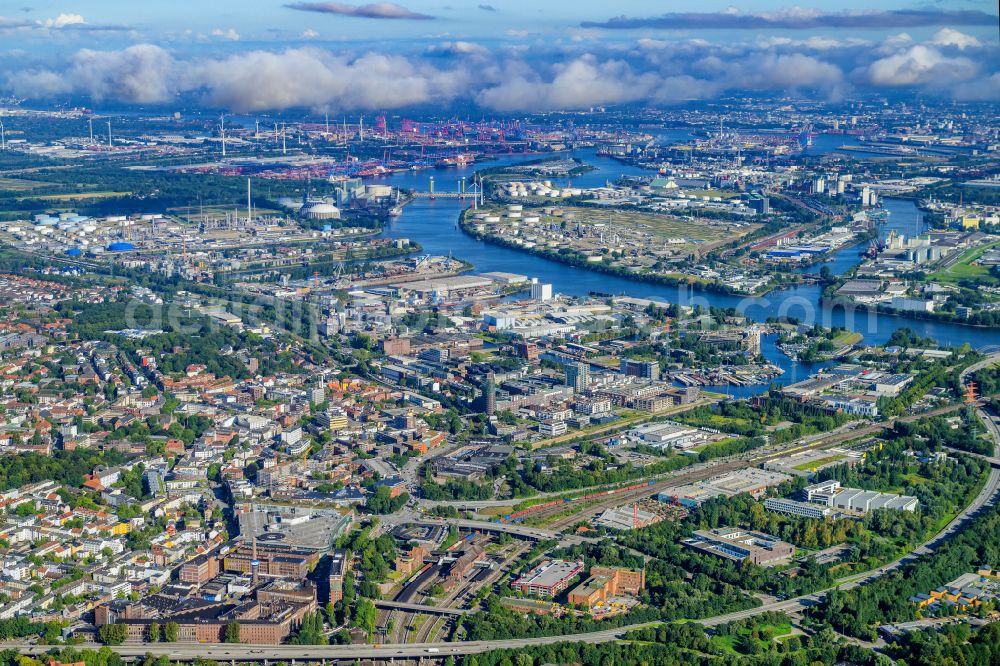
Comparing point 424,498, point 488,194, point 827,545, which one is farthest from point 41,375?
point 488,194

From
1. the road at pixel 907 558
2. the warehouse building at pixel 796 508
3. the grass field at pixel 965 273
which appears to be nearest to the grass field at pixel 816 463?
the warehouse building at pixel 796 508

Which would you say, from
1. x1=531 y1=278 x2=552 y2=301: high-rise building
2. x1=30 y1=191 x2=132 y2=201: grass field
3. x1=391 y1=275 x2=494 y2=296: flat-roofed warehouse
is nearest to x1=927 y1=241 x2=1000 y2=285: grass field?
x1=531 y1=278 x2=552 y2=301: high-rise building

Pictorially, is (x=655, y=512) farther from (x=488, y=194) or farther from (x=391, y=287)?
(x=488, y=194)

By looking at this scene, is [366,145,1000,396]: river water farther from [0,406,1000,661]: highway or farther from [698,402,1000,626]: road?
[0,406,1000,661]: highway

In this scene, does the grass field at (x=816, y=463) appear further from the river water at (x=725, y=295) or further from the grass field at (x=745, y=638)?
the grass field at (x=745, y=638)

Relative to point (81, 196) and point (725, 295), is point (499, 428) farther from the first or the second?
point (81, 196)

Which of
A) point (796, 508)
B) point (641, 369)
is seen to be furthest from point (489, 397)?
point (796, 508)
